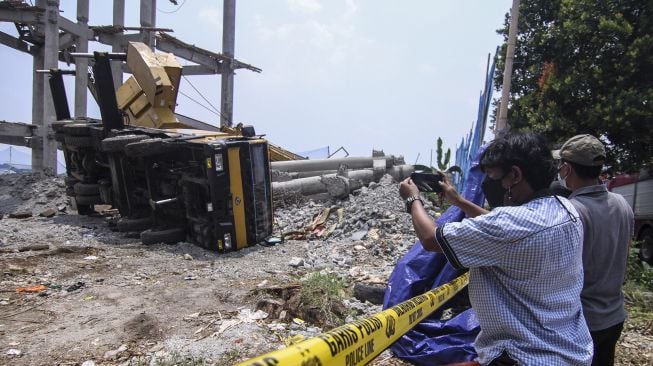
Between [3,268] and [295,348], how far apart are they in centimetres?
506

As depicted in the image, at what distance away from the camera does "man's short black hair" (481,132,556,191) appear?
1923 millimetres

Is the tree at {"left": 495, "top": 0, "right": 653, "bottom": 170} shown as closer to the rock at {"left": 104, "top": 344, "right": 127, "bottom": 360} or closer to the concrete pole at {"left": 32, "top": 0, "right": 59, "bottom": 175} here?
the rock at {"left": 104, "top": 344, "right": 127, "bottom": 360}

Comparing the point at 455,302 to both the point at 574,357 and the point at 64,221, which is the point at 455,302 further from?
the point at 64,221

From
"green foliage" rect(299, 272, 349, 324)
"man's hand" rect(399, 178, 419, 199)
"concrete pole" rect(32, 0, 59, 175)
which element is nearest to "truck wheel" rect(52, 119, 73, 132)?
"concrete pole" rect(32, 0, 59, 175)

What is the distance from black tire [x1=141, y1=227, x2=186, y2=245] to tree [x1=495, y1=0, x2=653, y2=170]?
21.5 ft

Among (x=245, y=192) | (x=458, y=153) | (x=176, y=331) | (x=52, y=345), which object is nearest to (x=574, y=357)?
(x=176, y=331)

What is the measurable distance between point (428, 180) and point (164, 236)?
5.09m

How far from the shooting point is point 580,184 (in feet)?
8.93

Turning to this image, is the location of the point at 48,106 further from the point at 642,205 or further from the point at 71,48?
the point at 642,205

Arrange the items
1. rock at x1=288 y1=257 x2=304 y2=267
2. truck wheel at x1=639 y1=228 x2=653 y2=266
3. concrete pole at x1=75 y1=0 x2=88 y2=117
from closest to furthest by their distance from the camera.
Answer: rock at x1=288 y1=257 x2=304 y2=267 → truck wheel at x1=639 y1=228 x2=653 y2=266 → concrete pole at x1=75 y1=0 x2=88 y2=117

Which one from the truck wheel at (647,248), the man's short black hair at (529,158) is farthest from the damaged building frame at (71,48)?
the truck wheel at (647,248)

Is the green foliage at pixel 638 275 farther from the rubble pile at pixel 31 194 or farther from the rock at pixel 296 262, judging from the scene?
the rubble pile at pixel 31 194

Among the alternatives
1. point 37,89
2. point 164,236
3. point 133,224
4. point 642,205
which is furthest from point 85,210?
point 642,205

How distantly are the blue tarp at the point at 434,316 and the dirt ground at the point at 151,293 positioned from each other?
0.64 ft
